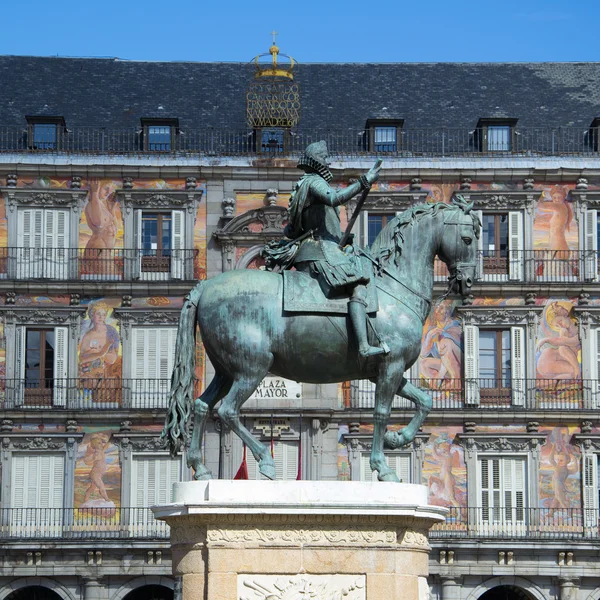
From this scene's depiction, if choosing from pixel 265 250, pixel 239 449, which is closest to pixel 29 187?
pixel 239 449

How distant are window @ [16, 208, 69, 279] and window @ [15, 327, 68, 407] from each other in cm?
162

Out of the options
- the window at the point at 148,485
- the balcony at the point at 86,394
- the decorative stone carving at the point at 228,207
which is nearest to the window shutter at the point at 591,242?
the decorative stone carving at the point at 228,207

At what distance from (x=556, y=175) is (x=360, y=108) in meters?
6.38

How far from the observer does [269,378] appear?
46719mm

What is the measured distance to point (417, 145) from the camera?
48.8 meters

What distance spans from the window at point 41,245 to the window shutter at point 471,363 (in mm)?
11372

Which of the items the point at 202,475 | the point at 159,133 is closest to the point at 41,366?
the point at 159,133

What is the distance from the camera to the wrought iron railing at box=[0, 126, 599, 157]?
159 feet

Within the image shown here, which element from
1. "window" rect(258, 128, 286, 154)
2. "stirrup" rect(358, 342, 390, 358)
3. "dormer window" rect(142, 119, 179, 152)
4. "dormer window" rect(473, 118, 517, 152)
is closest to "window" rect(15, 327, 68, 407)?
"dormer window" rect(142, 119, 179, 152)

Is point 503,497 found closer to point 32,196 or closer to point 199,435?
point 32,196

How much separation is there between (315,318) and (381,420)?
1201mm

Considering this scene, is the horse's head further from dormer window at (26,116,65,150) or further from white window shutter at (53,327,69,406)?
dormer window at (26,116,65,150)

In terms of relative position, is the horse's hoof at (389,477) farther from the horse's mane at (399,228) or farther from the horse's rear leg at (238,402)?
the horse's mane at (399,228)

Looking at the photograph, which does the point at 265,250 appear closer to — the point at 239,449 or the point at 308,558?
the point at 308,558
